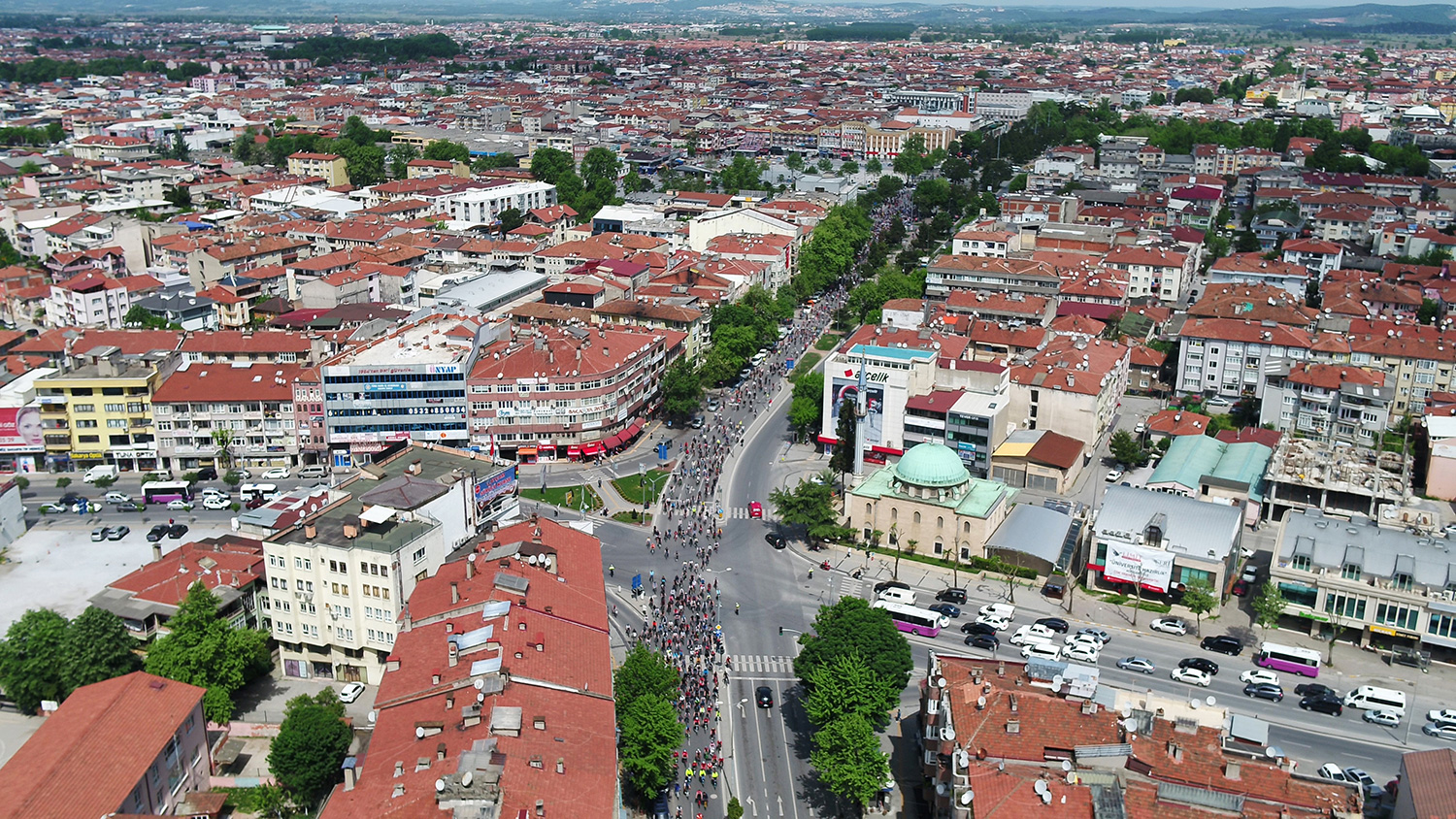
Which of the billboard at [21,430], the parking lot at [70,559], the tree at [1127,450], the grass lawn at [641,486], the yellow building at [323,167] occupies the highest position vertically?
the yellow building at [323,167]

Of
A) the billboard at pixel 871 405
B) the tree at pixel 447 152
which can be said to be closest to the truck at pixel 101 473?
the billboard at pixel 871 405

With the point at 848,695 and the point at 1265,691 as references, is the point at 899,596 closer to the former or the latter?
the point at 848,695

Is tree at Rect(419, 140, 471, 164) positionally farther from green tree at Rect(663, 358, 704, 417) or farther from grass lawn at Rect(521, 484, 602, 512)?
grass lawn at Rect(521, 484, 602, 512)

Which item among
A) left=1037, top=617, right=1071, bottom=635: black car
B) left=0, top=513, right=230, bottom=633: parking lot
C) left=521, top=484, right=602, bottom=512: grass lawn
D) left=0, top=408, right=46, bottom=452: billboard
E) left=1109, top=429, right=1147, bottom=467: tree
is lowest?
left=0, top=513, right=230, bottom=633: parking lot

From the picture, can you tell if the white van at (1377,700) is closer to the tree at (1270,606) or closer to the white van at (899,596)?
the tree at (1270,606)

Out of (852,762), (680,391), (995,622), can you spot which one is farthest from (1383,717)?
(680,391)

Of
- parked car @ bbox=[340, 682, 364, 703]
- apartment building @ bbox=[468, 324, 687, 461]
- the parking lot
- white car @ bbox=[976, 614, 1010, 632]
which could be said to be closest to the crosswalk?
white car @ bbox=[976, 614, 1010, 632]

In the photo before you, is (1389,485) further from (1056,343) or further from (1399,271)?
(1399,271)
